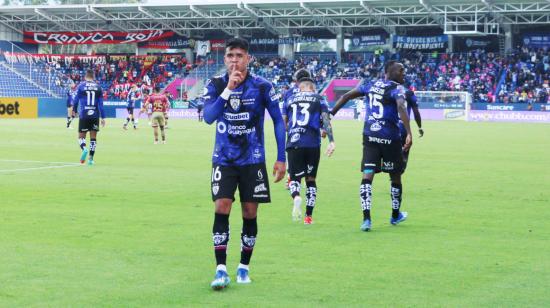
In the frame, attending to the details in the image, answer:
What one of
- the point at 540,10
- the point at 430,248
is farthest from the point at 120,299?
the point at 540,10

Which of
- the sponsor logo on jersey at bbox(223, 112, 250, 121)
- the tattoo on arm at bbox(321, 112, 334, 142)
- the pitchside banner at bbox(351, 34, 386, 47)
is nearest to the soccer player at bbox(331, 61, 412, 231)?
the tattoo on arm at bbox(321, 112, 334, 142)

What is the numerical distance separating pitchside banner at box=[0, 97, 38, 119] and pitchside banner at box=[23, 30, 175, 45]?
21062mm

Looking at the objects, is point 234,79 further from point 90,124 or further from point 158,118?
point 158,118

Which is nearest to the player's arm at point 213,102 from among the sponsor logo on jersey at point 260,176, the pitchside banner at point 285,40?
the sponsor logo on jersey at point 260,176

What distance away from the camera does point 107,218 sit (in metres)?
12.7

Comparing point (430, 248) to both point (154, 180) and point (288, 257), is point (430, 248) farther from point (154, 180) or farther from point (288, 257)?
point (154, 180)

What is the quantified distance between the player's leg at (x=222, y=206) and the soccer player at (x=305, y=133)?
481cm

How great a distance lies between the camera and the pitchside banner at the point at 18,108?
187 ft

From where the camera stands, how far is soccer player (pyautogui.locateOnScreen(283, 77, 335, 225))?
13180mm

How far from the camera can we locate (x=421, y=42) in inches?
2881

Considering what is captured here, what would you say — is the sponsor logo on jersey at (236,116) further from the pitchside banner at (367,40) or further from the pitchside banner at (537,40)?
the pitchside banner at (367,40)

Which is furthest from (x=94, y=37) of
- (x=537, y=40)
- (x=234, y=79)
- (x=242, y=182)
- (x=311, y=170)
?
(x=234, y=79)

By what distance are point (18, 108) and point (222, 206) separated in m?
52.9

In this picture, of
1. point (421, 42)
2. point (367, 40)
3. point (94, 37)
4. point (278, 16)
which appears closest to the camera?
point (278, 16)
